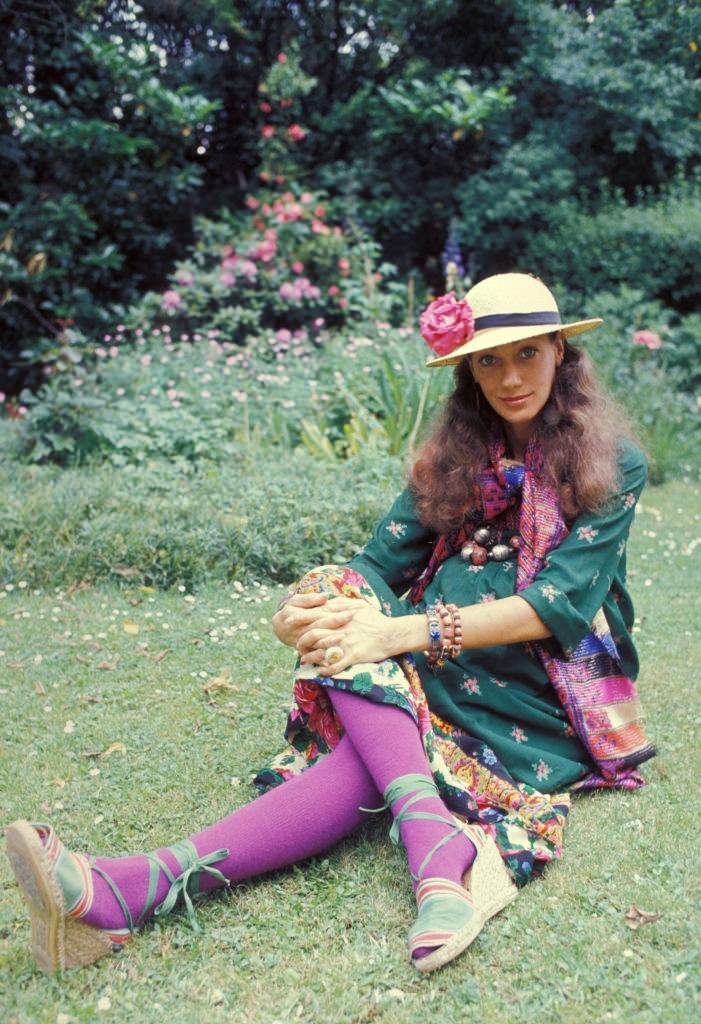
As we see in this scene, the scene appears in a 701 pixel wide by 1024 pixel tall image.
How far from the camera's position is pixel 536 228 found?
30.2 ft

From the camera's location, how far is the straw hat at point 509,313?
221cm

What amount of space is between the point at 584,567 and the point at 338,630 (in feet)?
1.86

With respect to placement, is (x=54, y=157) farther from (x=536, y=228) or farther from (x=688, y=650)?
(x=688, y=650)

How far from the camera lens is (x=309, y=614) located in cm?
219

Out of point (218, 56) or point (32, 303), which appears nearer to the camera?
point (32, 303)

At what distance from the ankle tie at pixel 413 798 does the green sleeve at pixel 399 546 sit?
2.16 feet

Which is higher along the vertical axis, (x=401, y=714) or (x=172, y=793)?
(x=401, y=714)

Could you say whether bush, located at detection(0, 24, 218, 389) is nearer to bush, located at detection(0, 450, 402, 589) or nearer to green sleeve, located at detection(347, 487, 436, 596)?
bush, located at detection(0, 450, 402, 589)

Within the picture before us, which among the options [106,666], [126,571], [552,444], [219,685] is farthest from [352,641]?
[126,571]

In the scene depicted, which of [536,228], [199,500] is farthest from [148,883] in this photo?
[536,228]

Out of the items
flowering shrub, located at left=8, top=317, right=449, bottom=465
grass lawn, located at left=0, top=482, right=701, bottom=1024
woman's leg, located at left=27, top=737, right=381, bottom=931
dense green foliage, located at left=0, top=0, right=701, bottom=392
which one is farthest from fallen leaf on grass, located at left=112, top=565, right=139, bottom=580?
dense green foliage, located at left=0, top=0, right=701, bottom=392

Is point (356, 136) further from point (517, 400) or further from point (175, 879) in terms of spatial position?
point (175, 879)

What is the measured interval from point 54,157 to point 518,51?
447 cm

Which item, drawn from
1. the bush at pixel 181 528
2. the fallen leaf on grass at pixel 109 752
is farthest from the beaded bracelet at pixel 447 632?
the bush at pixel 181 528
